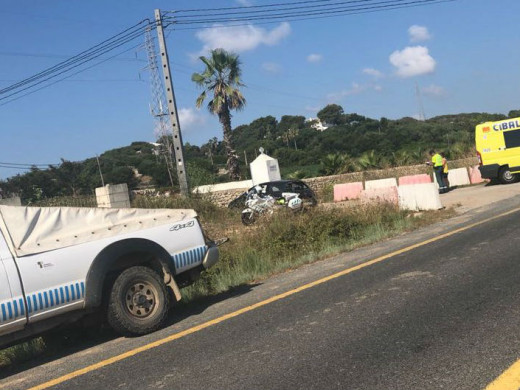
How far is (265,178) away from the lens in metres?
23.8

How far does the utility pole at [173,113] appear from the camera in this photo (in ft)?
73.6

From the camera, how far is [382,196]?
15.3m

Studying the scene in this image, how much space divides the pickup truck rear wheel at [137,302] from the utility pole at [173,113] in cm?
1641

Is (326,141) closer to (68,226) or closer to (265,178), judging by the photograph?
(265,178)

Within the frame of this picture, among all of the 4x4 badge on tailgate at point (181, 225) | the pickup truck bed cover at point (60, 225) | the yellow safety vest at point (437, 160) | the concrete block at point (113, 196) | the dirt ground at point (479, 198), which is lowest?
the dirt ground at point (479, 198)

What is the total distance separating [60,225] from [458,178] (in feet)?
64.9

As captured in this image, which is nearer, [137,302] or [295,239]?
[137,302]

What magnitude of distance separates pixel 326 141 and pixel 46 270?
7386 cm

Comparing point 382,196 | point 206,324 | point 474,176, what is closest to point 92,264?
point 206,324

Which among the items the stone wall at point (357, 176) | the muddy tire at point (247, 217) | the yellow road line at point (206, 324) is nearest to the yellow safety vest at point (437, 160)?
the stone wall at point (357, 176)

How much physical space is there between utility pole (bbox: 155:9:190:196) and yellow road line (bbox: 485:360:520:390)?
62.6ft

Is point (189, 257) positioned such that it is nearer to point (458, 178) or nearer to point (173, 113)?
point (173, 113)

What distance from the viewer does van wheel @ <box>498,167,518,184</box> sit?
19281 mm

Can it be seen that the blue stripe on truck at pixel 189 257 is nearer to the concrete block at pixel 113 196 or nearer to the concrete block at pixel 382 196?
the concrete block at pixel 382 196
